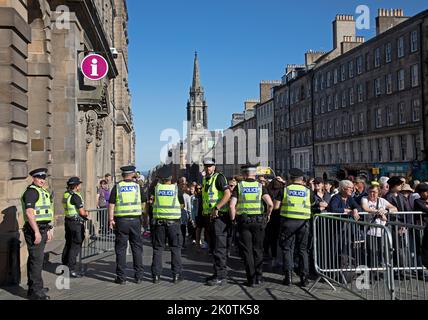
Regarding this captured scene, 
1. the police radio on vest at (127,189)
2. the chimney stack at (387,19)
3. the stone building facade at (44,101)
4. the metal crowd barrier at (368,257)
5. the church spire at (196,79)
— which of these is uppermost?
the church spire at (196,79)

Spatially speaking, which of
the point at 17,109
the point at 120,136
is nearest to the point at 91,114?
the point at 17,109

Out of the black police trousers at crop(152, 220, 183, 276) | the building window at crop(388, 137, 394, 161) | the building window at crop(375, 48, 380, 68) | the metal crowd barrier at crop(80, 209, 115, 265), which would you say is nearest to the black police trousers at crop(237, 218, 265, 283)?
the black police trousers at crop(152, 220, 183, 276)

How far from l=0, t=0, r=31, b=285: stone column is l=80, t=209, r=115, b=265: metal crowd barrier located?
3151mm

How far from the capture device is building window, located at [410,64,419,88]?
1484 inches

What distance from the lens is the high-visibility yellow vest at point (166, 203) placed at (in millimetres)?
8250

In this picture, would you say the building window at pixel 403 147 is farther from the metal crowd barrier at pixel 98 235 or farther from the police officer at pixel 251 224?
the police officer at pixel 251 224

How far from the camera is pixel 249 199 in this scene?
796 cm

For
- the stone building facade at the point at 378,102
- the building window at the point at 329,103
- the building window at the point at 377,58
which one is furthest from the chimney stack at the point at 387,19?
the building window at the point at 329,103

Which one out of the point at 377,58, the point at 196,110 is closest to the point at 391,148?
the point at 377,58

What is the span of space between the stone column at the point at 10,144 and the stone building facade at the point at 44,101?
16 millimetres

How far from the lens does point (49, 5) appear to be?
41.9 feet

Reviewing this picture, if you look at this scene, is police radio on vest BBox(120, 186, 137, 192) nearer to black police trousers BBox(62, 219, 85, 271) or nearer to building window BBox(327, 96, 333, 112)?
black police trousers BBox(62, 219, 85, 271)
